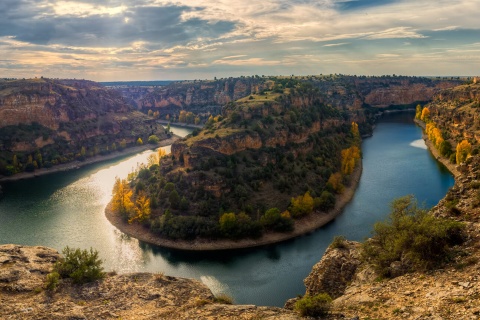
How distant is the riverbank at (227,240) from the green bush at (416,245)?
33638 mm

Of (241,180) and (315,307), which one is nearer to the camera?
(315,307)

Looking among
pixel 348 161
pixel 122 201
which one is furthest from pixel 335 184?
pixel 122 201

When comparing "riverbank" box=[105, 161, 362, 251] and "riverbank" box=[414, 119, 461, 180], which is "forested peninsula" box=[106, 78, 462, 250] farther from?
"riverbank" box=[414, 119, 461, 180]

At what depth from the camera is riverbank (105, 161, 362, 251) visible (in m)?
56.3

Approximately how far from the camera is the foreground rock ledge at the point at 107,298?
22102mm

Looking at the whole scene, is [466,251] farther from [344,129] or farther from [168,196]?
[344,129]

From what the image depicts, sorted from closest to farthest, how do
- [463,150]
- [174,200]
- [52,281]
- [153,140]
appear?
[52,281] < [174,200] < [463,150] < [153,140]

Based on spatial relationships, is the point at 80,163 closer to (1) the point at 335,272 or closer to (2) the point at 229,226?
(2) the point at 229,226

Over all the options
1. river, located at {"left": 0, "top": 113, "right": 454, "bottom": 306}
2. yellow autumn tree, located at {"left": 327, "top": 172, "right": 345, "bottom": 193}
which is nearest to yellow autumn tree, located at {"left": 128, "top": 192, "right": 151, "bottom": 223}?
river, located at {"left": 0, "top": 113, "right": 454, "bottom": 306}

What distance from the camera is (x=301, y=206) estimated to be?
62.9 metres

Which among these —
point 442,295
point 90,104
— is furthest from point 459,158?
point 90,104

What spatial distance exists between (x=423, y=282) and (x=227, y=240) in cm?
4112

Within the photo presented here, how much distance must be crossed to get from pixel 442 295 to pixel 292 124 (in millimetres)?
72205

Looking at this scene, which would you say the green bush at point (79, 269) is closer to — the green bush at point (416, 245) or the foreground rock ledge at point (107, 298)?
the foreground rock ledge at point (107, 298)
